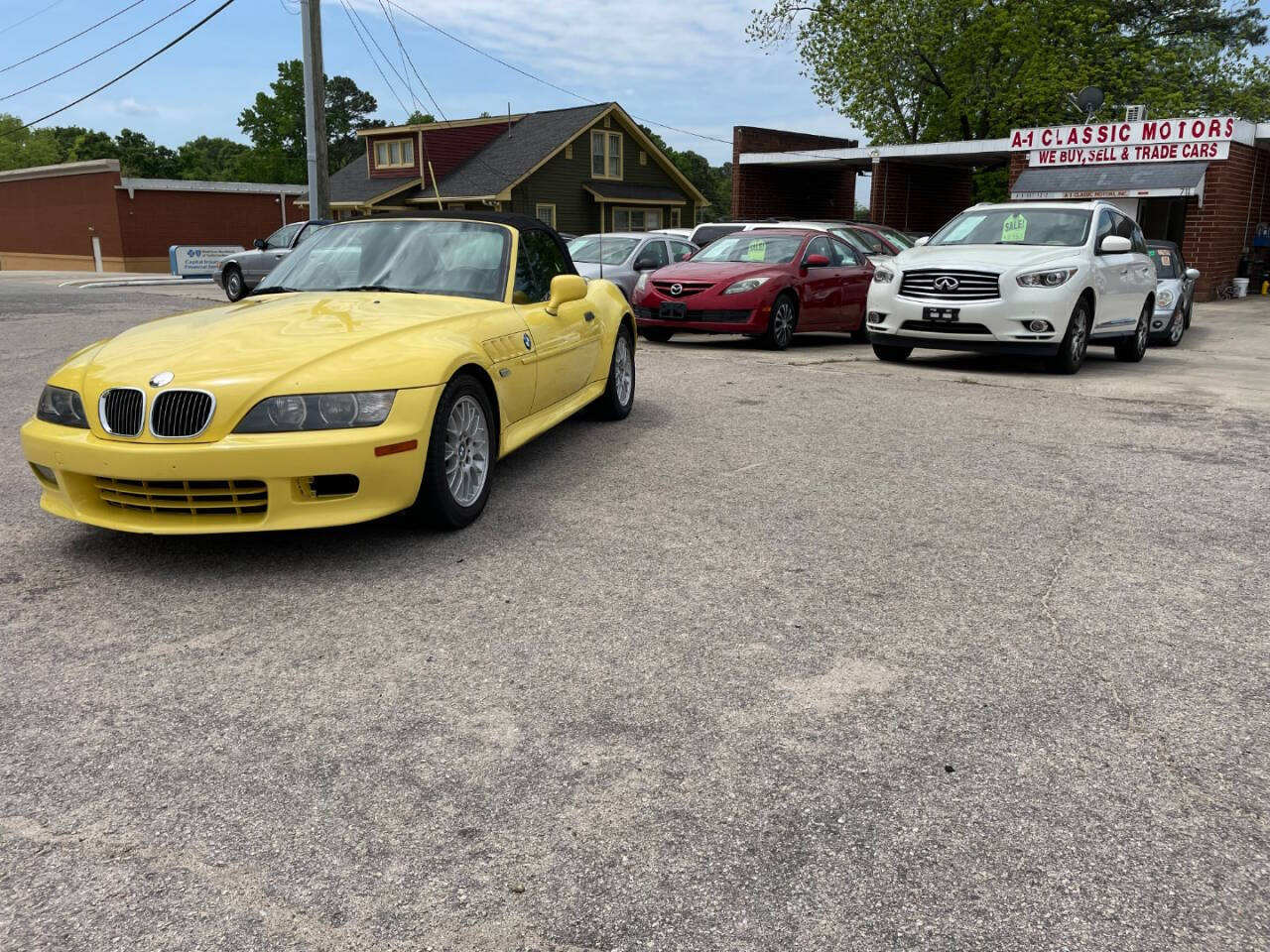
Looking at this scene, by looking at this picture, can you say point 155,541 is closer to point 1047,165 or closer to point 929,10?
point 1047,165

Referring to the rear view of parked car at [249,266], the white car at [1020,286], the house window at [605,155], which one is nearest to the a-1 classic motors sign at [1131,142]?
the white car at [1020,286]

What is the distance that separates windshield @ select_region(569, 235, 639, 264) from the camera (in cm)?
1595

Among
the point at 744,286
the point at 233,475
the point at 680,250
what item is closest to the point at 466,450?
the point at 233,475

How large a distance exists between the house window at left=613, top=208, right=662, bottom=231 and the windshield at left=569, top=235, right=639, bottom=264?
2760 cm

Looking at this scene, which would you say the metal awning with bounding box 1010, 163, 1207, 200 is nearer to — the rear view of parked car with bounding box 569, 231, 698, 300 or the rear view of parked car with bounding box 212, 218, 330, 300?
the rear view of parked car with bounding box 569, 231, 698, 300

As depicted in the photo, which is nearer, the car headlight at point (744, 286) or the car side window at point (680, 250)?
the car headlight at point (744, 286)

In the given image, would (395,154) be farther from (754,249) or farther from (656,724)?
(656,724)

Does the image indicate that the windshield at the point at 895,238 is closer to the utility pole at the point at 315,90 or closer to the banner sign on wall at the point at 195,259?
the utility pole at the point at 315,90

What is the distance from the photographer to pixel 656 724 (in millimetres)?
3146

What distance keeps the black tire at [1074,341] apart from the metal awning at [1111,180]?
1474 centimetres

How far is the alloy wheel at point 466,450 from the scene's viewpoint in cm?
489

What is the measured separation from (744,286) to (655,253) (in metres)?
4.03

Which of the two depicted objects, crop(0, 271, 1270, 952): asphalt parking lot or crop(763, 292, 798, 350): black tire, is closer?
crop(0, 271, 1270, 952): asphalt parking lot

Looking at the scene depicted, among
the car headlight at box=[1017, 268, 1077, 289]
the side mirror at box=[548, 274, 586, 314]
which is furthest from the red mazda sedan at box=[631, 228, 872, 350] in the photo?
the side mirror at box=[548, 274, 586, 314]
